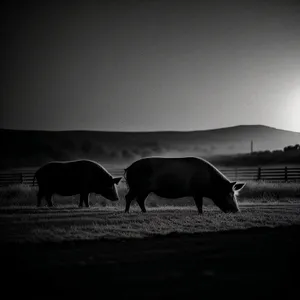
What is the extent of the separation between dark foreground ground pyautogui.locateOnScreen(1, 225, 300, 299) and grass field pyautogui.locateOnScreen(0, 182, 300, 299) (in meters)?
Result: 0.01

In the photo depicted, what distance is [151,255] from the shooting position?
21.9ft

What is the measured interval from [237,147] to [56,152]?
166 feet

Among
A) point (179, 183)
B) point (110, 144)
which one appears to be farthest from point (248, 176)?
point (110, 144)

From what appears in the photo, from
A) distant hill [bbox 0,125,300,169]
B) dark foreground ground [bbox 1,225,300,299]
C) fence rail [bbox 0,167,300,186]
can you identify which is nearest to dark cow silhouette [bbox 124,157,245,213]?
dark foreground ground [bbox 1,225,300,299]

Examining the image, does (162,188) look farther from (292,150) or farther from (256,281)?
(292,150)

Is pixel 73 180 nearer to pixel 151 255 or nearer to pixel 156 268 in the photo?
pixel 151 255

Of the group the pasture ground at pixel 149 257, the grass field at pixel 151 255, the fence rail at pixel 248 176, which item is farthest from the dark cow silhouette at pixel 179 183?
the fence rail at pixel 248 176

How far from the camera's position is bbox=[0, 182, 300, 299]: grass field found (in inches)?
187

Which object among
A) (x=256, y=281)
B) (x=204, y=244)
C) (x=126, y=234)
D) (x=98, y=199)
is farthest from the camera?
(x=98, y=199)

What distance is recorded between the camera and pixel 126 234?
862cm

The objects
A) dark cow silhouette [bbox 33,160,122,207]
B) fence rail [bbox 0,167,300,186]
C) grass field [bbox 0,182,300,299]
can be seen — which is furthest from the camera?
fence rail [bbox 0,167,300,186]

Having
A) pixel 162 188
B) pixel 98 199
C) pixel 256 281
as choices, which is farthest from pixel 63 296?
pixel 98 199

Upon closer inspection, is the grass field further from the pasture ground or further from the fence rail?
the fence rail

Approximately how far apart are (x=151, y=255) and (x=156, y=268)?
95 centimetres
